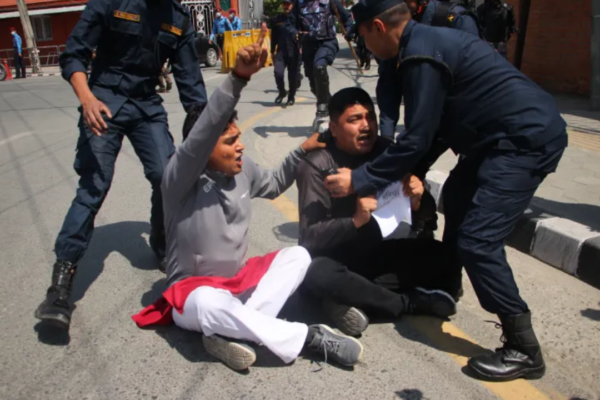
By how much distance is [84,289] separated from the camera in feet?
11.4

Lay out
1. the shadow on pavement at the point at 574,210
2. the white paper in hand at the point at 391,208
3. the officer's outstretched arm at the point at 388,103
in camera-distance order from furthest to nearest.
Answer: the shadow on pavement at the point at 574,210, the officer's outstretched arm at the point at 388,103, the white paper in hand at the point at 391,208

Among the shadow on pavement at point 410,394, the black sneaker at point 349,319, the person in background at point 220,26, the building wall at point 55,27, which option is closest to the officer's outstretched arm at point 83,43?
the black sneaker at point 349,319

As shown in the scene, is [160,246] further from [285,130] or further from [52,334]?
[285,130]

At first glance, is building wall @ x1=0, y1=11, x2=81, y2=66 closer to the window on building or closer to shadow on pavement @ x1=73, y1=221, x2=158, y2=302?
the window on building

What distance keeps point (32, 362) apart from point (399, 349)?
170cm

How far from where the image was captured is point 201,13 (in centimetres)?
2542

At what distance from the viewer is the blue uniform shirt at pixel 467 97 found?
7.80 ft

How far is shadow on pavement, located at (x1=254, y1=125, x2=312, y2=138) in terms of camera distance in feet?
25.5

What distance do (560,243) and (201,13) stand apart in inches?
946

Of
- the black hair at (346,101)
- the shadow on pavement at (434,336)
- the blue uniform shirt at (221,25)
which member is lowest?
the shadow on pavement at (434,336)

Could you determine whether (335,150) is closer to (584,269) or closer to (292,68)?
(584,269)

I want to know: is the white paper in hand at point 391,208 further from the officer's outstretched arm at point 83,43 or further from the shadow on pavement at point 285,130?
the shadow on pavement at point 285,130

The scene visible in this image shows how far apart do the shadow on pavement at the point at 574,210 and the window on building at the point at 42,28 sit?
29.2m

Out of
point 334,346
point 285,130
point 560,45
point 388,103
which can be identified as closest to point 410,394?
point 334,346
